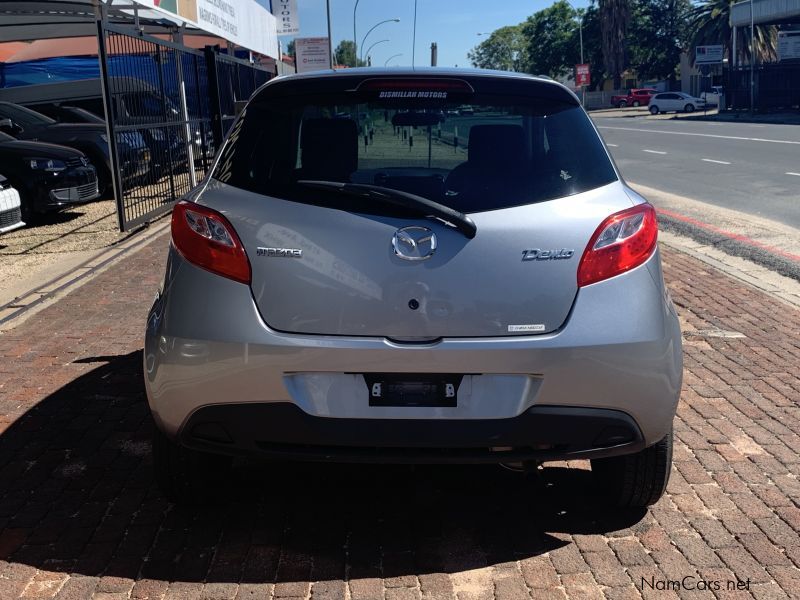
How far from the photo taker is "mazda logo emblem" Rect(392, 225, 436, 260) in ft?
10.1

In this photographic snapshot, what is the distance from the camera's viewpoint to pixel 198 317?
125 inches

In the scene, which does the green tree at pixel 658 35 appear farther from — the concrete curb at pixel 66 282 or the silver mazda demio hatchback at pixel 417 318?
the silver mazda demio hatchback at pixel 417 318

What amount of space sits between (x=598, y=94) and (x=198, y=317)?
313 feet

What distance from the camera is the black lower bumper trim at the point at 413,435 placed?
3.07 metres

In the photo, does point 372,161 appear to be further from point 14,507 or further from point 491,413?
point 14,507

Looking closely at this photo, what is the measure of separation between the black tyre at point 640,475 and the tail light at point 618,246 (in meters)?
0.69

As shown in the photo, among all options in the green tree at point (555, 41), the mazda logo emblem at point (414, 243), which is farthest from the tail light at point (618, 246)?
the green tree at point (555, 41)

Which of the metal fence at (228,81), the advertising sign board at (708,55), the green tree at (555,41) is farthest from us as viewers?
the green tree at (555,41)

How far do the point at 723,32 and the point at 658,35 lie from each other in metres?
26.4

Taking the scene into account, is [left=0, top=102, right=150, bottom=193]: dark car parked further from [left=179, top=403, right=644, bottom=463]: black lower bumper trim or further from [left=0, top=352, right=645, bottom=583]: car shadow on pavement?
[left=179, top=403, right=644, bottom=463]: black lower bumper trim

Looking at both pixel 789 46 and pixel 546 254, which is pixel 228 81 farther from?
pixel 789 46

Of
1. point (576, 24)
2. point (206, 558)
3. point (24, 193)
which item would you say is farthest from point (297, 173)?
point (576, 24)

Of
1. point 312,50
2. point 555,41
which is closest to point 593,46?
point 555,41

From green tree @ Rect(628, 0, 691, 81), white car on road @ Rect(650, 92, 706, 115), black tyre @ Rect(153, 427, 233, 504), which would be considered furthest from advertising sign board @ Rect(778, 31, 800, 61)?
black tyre @ Rect(153, 427, 233, 504)
